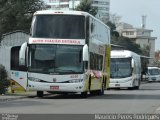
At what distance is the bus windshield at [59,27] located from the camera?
29.7 meters

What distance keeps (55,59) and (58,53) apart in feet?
1.14

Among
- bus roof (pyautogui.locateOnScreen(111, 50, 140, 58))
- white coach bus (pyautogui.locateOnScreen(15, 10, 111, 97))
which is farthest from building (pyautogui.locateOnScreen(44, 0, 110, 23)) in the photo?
white coach bus (pyautogui.locateOnScreen(15, 10, 111, 97))

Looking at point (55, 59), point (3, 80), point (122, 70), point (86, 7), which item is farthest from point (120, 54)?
point (86, 7)

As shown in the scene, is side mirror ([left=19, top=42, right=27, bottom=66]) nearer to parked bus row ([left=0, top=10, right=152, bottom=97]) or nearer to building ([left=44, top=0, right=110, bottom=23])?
parked bus row ([left=0, top=10, right=152, bottom=97])

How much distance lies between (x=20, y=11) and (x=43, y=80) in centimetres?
4613

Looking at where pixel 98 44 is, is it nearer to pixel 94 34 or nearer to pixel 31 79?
pixel 94 34

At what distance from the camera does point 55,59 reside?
29469 millimetres

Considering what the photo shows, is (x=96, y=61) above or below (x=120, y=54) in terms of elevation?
below

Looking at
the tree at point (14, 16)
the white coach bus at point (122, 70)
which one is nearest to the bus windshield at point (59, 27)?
the white coach bus at point (122, 70)

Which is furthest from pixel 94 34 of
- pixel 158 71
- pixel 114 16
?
pixel 114 16

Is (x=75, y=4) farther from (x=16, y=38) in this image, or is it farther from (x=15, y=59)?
(x=15, y=59)

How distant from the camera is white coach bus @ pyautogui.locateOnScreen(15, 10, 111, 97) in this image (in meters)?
29.3

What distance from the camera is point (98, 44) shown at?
33.7 m

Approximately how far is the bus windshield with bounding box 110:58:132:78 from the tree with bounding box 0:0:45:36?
A: 24.7 metres
